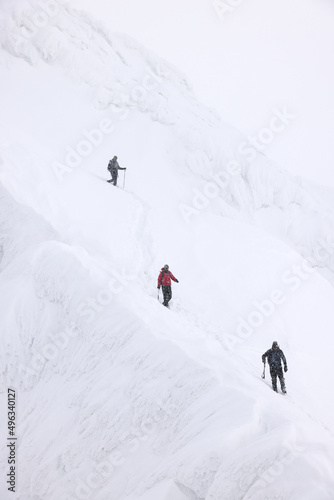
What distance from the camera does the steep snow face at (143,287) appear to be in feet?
25.9

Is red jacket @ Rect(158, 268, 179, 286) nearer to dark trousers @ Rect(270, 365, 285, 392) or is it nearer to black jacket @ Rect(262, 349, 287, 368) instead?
black jacket @ Rect(262, 349, 287, 368)

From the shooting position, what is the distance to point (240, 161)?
99.5 ft

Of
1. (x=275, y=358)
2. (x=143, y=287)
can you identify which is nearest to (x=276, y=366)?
(x=275, y=358)

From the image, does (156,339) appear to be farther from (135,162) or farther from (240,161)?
(240,161)

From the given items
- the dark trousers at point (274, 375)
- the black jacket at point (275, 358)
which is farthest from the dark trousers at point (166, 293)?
the dark trousers at point (274, 375)

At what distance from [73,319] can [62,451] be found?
3.74m

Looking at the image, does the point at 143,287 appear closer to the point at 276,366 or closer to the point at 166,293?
the point at 166,293

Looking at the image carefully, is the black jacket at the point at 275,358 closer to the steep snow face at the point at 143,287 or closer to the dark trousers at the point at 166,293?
the steep snow face at the point at 143,287

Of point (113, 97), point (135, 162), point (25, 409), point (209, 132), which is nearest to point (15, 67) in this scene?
point (113, 97)

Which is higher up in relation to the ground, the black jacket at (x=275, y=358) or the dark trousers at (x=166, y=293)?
the black jacket at (x=275, y=358)

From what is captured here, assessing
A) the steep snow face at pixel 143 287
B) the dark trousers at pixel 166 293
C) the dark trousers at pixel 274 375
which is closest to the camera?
the steep snow face at pixel 143 287

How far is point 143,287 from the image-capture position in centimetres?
1452

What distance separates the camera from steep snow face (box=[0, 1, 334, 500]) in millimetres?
7902

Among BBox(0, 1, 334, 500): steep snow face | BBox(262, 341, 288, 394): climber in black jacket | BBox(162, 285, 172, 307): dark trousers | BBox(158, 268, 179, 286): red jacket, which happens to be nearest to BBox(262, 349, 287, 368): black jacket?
BBox(262, 341, 288, 394): climber in black jacket
